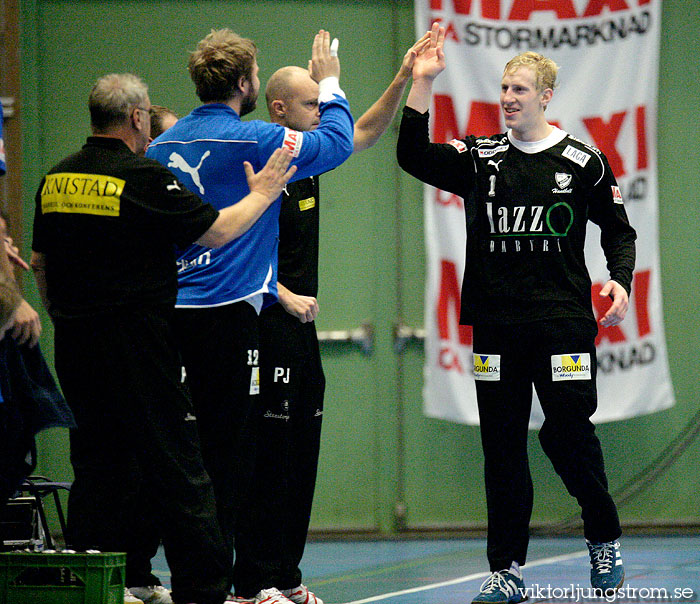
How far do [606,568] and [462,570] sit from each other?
146cm

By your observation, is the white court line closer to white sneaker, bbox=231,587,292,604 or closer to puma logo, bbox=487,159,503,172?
white sneaker, bbox=231,587,292,604

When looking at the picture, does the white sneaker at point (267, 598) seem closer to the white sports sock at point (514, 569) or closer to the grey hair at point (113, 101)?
the white sports sock at point (514, 569)

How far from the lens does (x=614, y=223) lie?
15.0 feet

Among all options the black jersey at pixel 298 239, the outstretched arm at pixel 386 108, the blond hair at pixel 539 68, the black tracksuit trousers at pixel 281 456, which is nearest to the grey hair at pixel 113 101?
the black jersey at pixel 298 239

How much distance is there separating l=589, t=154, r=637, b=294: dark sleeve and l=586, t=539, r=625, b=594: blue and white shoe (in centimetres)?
111

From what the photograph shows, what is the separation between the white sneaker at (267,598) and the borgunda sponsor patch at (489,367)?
4.01 ft

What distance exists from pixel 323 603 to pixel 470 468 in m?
2.64

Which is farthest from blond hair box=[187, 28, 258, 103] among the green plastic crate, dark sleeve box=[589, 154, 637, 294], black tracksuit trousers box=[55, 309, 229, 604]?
the green plastic crate

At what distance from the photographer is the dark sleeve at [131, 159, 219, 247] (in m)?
3.48

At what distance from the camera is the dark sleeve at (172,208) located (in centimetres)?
348

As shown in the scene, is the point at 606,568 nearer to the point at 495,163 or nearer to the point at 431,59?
the point at 495,163

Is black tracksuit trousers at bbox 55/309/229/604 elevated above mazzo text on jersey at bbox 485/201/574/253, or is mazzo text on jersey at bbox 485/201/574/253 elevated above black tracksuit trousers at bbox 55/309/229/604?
mazzo text on jersey at bbox 485/201/574/253

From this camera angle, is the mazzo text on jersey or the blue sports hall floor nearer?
the mazzo text on jersey

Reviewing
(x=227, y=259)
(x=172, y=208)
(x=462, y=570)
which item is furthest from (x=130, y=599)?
(x=462, y=570)
